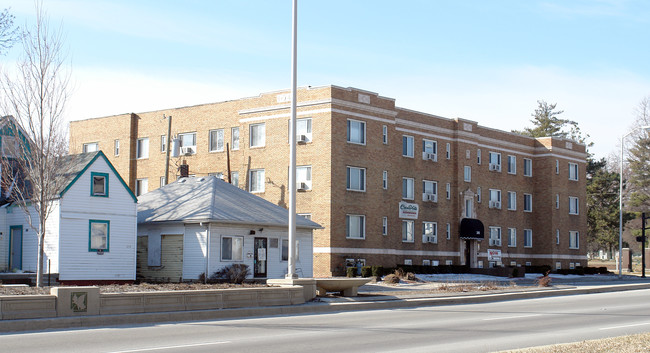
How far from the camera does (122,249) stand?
110ft

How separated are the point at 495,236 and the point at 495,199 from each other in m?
2.76

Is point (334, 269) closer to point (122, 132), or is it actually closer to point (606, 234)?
point (122, 132)

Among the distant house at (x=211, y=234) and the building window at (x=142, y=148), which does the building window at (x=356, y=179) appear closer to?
the distant house at (x=211, y=234)

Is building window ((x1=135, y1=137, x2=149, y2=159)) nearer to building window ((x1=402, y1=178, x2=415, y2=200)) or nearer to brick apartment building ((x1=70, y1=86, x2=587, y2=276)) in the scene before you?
Answer: brick apartment building ((x1=70, y1=86, x2=587, y2=276))

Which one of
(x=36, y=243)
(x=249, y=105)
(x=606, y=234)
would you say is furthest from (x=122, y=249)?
(x=606, y=234)

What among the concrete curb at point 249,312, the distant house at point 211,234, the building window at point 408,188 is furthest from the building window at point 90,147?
the concrete curb at point 249,312

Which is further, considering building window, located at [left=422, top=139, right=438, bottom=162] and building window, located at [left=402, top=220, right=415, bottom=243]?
building window, located at [left=422, top=139, right=438, bottom=162]

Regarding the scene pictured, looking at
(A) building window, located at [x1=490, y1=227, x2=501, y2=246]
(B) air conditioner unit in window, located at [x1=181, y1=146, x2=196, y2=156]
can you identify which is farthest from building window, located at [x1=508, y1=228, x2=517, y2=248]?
(B) air conditioner unit in window, located at [x1=181, y1=146, x2=196, y2=156]

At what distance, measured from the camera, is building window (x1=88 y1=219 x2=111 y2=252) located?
32.6 meters

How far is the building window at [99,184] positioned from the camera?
32.7 metres

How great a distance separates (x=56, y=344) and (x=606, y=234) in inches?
3299

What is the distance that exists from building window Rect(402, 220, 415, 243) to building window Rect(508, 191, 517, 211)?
1273 cm

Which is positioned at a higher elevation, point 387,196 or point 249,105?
point 249,105

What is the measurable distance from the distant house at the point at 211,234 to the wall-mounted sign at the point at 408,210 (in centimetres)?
1139
